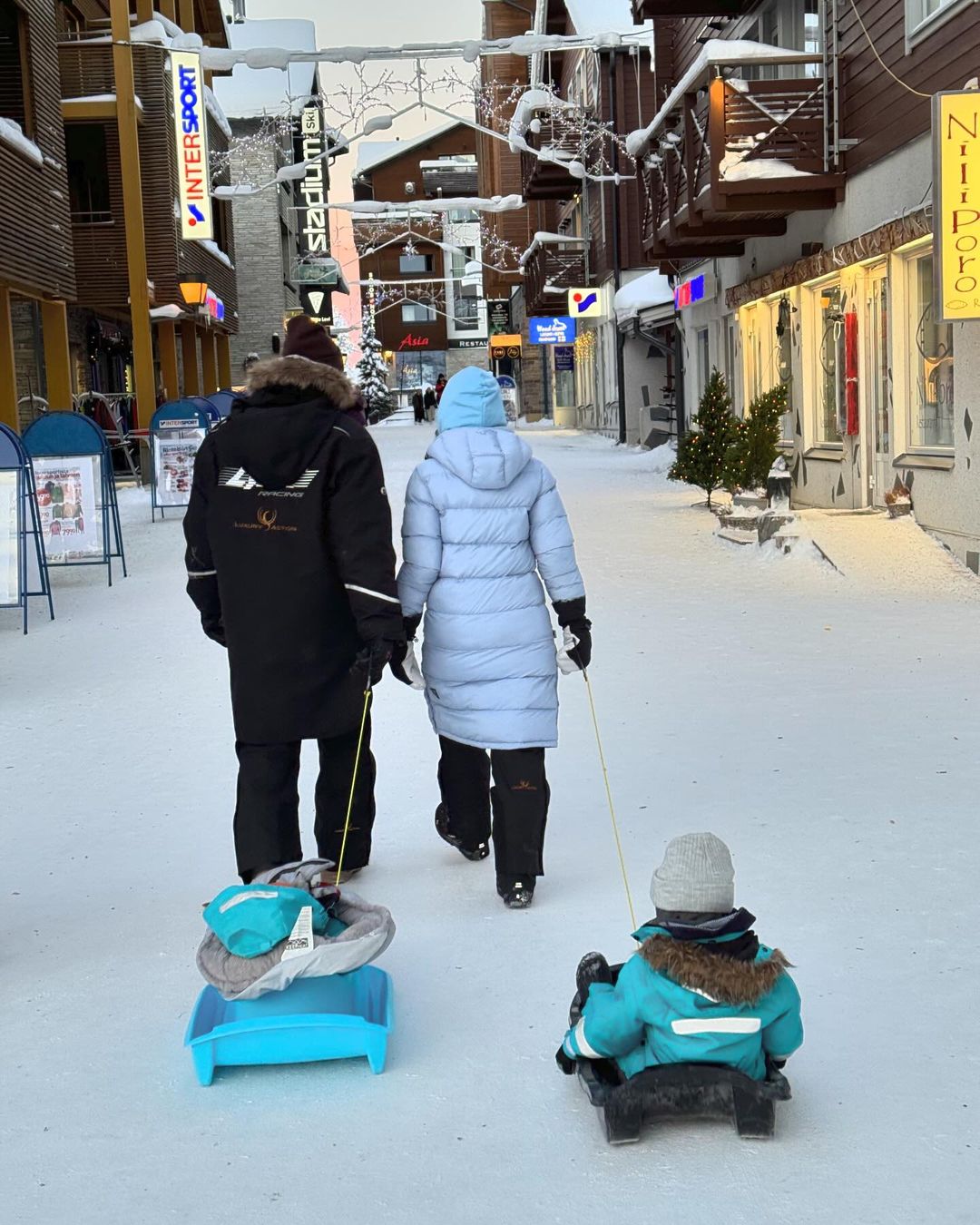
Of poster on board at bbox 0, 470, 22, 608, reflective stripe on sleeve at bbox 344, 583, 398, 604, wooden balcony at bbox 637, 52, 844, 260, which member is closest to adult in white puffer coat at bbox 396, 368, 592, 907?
reflective stripe on sleeve at bbox 344, 583, 398, 604

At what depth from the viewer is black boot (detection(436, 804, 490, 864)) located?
17.4 ft

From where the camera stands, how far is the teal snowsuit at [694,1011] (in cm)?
325

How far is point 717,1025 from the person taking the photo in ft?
10.7

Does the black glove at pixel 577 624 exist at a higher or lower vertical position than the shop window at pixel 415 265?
lower

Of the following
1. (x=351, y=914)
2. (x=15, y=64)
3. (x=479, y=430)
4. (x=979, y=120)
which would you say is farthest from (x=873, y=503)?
(x=15, y=64)

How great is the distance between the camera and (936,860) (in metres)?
5.15

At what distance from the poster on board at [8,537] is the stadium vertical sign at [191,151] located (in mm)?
21766

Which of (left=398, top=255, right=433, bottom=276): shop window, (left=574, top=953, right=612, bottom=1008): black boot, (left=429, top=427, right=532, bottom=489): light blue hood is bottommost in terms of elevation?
(left=574, top=953, right=612, bottom=1008): black boot

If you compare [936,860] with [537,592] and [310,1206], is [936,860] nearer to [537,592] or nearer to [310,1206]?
[537,592]

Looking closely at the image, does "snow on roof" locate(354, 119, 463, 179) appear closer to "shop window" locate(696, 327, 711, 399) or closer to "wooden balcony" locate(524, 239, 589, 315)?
"wooden balcony" locate(524, 239, 589, 315)

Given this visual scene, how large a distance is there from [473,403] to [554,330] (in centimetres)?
4416

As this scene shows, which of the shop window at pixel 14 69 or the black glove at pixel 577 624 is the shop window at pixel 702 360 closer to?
the shop window at pixel 14 69

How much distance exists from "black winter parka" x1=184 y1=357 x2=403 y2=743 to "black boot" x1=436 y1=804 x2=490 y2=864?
27.8 inches

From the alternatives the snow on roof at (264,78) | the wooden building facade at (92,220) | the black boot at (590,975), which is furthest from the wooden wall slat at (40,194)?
the snow on roof at (264,78)
